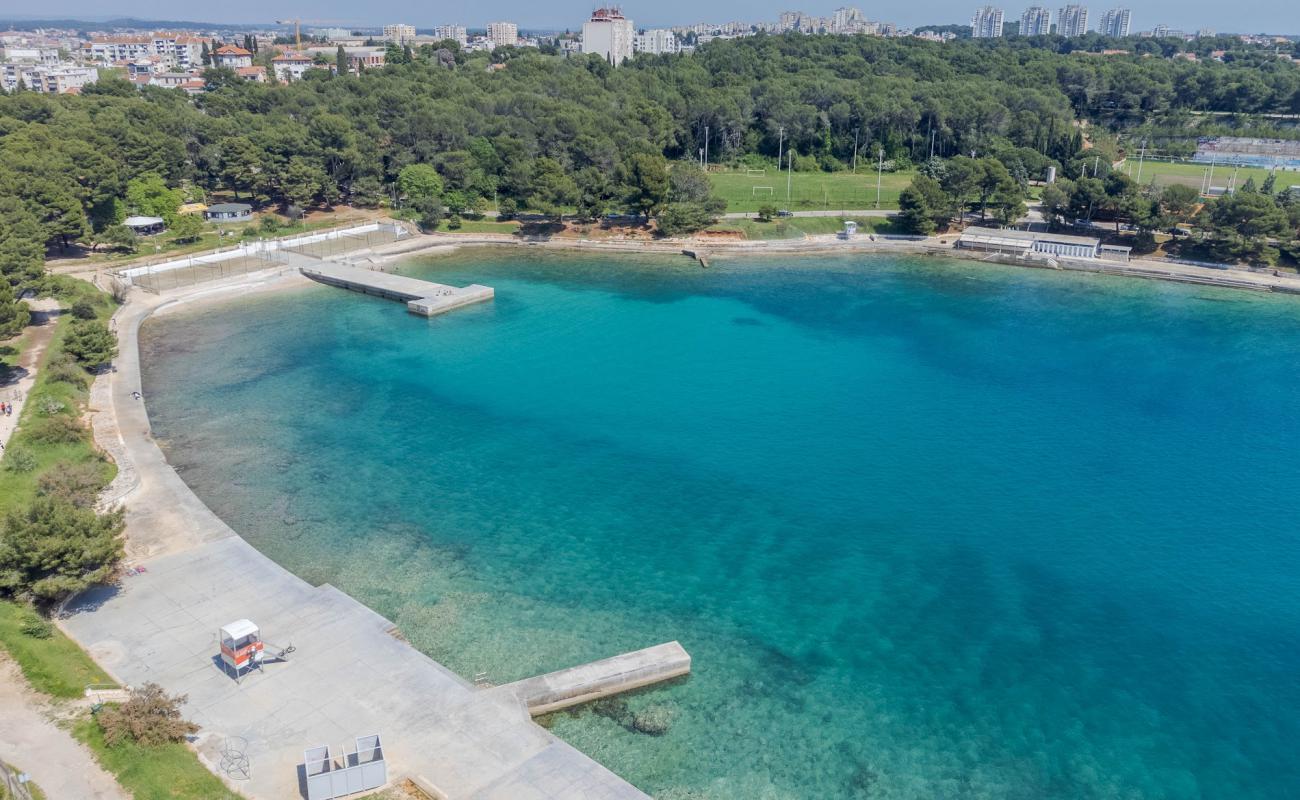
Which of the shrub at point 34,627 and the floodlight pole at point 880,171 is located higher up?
the floodlight pole at point 880,171

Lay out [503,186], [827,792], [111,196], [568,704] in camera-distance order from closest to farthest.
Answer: [827,792] < [568,704] < [111,196] < [503,186]

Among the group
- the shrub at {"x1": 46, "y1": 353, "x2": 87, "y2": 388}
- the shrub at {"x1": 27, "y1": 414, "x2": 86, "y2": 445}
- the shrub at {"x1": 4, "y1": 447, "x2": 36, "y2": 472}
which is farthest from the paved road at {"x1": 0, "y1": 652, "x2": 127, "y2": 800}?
the shrub at {"x1": 46, "y1": 353, "x2": 87, "y2": 388}

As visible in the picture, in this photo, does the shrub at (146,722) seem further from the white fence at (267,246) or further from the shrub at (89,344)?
the white fence at (267,246)

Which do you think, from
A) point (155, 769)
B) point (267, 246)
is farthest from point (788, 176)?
point (155, 769)

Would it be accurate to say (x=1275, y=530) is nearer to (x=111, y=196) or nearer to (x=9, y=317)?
(x=9, y=317)

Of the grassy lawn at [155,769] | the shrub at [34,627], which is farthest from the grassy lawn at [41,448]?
the grassy lawn at [155,769]

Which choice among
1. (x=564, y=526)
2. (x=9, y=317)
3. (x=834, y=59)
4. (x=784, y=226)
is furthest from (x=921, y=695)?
(x=834, y=59)
